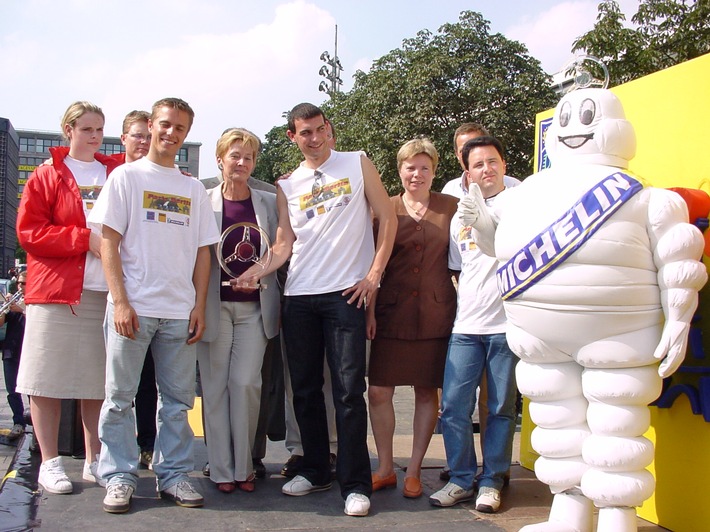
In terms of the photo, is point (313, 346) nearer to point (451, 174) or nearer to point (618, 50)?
point (618, 50)

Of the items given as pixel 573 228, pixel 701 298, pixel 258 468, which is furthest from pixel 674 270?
pixel 258 468

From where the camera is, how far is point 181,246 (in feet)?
12.8

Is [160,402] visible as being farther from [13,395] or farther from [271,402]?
[13,395]

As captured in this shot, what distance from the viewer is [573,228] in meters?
2.91

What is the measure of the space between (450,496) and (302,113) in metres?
2.26

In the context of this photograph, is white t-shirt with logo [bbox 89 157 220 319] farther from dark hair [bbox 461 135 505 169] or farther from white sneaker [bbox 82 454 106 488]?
dark hair [bbox 461 135 505 169]

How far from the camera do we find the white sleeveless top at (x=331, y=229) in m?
3.98

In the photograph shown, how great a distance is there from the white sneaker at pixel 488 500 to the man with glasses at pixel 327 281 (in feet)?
1.95

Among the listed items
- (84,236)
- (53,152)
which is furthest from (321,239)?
(53,152)

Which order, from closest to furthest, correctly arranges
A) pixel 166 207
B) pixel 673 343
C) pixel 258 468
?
pixel 673 343, pixel 166 207, pixel 258 468

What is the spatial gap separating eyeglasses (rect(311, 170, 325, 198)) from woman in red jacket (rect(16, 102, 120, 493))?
1253 mm

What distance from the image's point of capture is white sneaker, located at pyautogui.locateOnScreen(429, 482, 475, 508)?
392 cm

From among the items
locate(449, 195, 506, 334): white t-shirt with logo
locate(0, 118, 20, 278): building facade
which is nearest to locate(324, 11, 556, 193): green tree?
locate(449, 195, 506, 334): white t-shirt with logo

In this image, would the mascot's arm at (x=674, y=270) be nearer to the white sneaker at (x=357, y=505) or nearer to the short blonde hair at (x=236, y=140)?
the white sneaker at (x=357, y=505)
